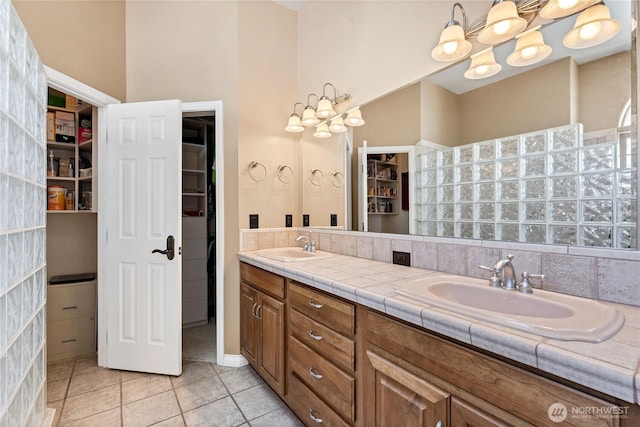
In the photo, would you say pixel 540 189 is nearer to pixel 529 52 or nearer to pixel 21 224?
pixel 529 52

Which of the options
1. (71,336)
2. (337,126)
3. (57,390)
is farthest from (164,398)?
(337,126)

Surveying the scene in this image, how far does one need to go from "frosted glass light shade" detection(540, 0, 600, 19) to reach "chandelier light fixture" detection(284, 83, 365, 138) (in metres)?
1.15

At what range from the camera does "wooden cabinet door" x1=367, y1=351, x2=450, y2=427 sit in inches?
37.3

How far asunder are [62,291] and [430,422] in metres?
2.97

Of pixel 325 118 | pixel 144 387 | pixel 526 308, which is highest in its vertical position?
pixel 325 118

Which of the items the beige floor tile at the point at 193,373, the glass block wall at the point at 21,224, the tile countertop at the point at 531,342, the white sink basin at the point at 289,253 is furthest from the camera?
the white sink basin at the point at 289,253

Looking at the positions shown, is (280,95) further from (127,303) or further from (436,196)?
(127,303)

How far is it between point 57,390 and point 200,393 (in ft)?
3.26

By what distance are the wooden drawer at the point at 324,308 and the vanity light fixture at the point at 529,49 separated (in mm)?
1318

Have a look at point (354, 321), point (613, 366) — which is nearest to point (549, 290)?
point (613, 366)

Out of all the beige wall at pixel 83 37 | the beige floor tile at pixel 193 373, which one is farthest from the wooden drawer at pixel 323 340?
the beige wall at pixel 83 37

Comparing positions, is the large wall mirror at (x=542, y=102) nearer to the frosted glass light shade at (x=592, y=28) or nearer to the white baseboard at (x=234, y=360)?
the frosted glass light shade at (x=592, y=28)

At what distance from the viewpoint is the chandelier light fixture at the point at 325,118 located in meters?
2.29

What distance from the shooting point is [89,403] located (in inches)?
76.2
